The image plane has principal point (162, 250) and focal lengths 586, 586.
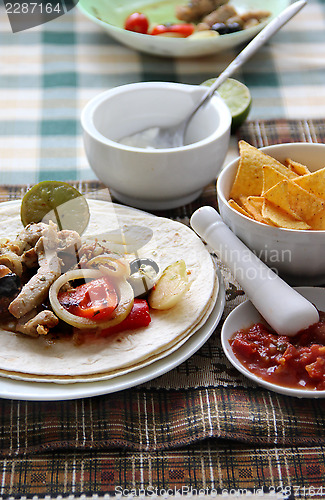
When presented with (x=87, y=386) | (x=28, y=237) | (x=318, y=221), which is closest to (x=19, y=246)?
(x=28, y=237)

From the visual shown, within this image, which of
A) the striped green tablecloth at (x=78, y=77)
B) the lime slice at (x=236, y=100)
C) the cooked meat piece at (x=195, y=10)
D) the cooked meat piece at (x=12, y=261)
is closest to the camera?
the cooked meat piece at (x=12, y=261)

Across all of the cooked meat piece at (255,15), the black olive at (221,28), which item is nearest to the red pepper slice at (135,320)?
the black olive at (221,28)

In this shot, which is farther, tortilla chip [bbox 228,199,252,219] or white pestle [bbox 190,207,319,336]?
tortilla chip [bbox 228,199,252,219]

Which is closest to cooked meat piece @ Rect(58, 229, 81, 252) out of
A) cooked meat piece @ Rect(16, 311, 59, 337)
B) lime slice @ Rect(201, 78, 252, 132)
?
cooked meat piece @ Rect(16, 311, 59, 337)

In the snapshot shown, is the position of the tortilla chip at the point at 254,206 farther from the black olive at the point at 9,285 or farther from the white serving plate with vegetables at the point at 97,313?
the black olive at the point at 9,285

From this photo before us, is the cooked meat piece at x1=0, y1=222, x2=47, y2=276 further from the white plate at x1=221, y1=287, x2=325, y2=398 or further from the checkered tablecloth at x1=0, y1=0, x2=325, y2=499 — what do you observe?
the white plate at x1=221, y1=287, x2=325, y2=398

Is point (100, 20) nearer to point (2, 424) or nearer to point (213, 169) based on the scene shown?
point (213, 169)
